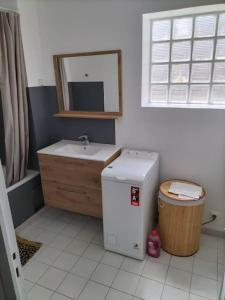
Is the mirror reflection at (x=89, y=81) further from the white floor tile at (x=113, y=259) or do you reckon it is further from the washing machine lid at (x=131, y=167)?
the white floor tile at (x=113, y=259)

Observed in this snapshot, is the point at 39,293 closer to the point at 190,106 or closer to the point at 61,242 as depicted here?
the point at 61,242

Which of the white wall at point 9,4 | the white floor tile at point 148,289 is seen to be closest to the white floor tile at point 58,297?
the white floor tile at point 148,289

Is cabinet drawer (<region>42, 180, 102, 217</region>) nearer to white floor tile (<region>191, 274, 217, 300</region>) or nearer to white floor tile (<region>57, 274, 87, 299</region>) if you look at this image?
white floor tile (<region>57, 274, 87, 299</region>)

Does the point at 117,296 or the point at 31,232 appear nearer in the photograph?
the point at 117,296

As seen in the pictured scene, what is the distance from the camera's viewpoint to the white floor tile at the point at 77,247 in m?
2.20

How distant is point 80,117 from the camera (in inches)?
102

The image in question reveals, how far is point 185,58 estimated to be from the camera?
216 cm

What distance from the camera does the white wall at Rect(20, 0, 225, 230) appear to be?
6.92 feet

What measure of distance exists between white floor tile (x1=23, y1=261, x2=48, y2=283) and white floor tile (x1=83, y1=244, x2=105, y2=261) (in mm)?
393

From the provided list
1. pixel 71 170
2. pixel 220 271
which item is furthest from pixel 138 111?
pixel 220 271

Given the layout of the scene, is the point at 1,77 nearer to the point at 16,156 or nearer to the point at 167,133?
the point at 16,156

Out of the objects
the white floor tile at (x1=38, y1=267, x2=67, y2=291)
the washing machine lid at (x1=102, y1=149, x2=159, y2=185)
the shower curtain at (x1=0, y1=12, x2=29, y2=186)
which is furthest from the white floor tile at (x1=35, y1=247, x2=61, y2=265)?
the washing machine lid at (x1=102, y1=149, x2=159, y2=185)

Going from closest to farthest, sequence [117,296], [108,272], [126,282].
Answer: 1. [117,296]
2. [126,282]
3. [108,272]

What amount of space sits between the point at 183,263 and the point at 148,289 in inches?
17.2
